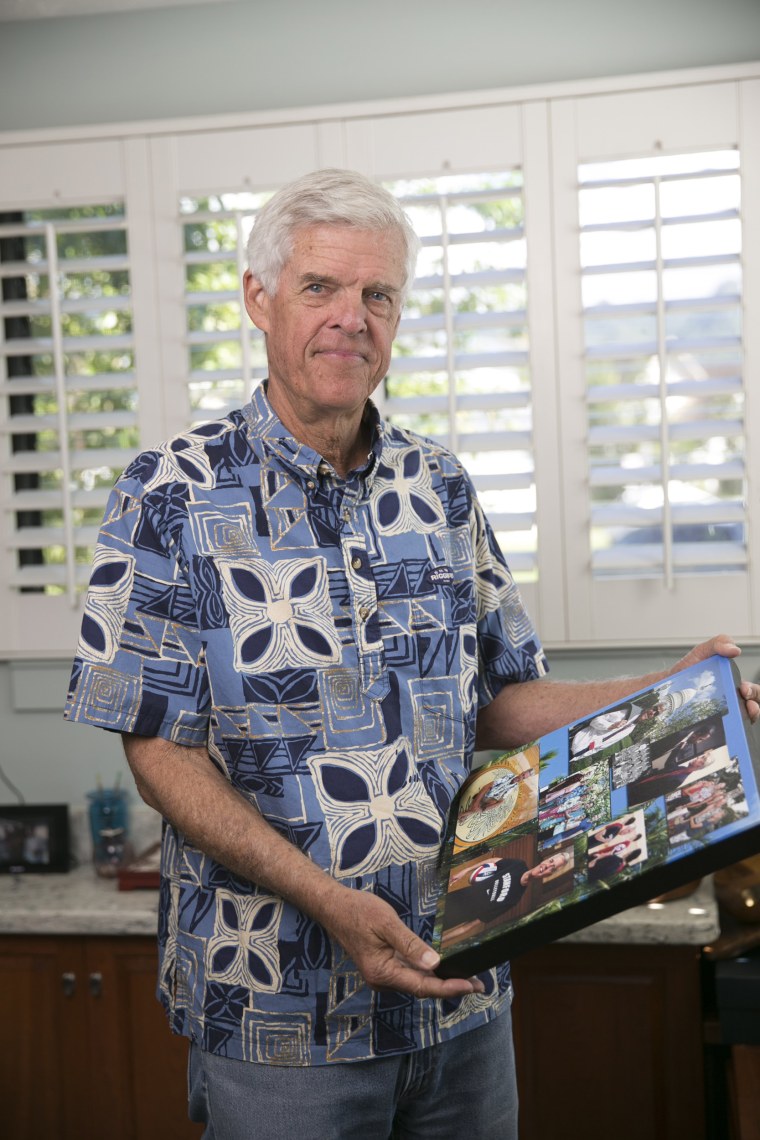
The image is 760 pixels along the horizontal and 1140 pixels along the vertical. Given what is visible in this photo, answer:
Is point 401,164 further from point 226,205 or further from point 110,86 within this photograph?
point 110,86

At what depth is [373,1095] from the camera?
1.20 m

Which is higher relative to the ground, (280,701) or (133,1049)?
(280,701)

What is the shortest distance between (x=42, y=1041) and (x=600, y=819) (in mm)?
1606

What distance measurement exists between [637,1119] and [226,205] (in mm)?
1920

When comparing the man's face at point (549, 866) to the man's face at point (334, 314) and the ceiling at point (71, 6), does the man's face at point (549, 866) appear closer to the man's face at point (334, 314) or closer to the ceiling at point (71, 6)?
the man's face at point (334, 314)

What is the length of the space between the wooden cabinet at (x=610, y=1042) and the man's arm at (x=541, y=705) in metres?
0.80

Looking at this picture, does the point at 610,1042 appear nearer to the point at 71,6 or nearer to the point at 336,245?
the point at 336,245

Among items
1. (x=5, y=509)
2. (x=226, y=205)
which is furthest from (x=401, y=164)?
(x=5, y=509)

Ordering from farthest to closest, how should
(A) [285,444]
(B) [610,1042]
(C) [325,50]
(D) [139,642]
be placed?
1. (C) [325,50]
2. (B) [610,1042]
3. (A) [285,444]
4. (D) [139,642]

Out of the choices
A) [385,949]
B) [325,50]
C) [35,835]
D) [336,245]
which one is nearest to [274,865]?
[385,949]

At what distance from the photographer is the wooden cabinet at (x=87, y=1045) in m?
2.18

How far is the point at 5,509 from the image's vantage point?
8.02ft

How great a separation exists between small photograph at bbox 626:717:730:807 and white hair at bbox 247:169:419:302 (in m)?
0.61

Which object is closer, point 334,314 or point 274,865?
point 274,865
